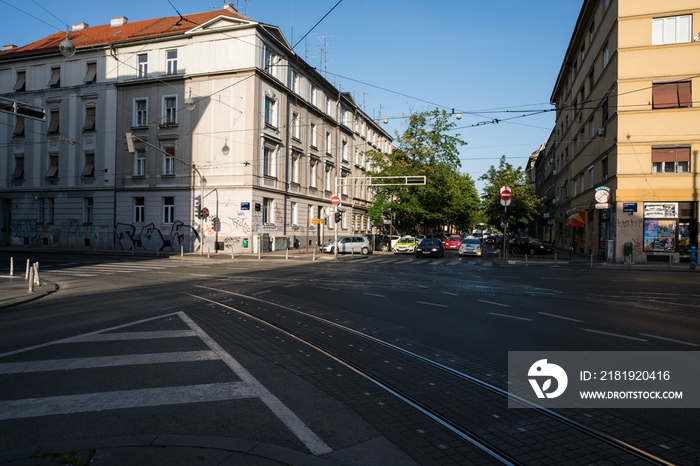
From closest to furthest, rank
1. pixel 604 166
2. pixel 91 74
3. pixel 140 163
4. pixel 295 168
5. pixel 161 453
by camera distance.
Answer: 1. pixel 161 453
2. pixel 604 166
3. pixel 140 163
4. pixel 91 74
5. pixel 295 168

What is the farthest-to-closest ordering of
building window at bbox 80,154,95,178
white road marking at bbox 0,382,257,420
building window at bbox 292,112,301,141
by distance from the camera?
building window at bbox 292,112,301,141 → building window at bbox 80,154,95,178 → white road marking at bbox 0,382,257,420

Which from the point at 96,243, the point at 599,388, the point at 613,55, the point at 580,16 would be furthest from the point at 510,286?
the point at 96,243

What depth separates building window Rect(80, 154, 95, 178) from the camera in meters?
40.0

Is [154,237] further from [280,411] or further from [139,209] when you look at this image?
[280,411]

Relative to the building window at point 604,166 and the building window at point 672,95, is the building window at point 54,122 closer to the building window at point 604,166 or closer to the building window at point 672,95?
the building window at point 604,166

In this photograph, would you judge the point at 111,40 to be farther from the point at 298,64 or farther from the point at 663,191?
the point at 663,191

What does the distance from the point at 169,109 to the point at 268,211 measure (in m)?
10.8

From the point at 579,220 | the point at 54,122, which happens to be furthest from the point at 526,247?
the point at 54,122

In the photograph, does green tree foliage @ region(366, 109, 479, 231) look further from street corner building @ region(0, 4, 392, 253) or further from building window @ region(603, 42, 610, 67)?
building window @ region(603, 42, 610, 67)

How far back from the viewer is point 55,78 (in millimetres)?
40938

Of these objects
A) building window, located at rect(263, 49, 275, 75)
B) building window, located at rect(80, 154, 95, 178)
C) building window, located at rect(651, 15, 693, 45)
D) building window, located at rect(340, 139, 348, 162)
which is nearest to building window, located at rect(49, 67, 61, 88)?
building window, located at rect(80, 154, 95, 178)

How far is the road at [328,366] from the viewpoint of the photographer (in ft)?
13.3

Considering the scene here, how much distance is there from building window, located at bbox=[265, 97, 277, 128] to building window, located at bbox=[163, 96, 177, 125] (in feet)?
22.8

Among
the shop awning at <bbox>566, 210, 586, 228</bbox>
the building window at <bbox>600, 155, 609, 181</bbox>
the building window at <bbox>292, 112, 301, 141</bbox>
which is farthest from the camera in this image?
the building window at <bbox>292, 112, 301, 141</bbox>
